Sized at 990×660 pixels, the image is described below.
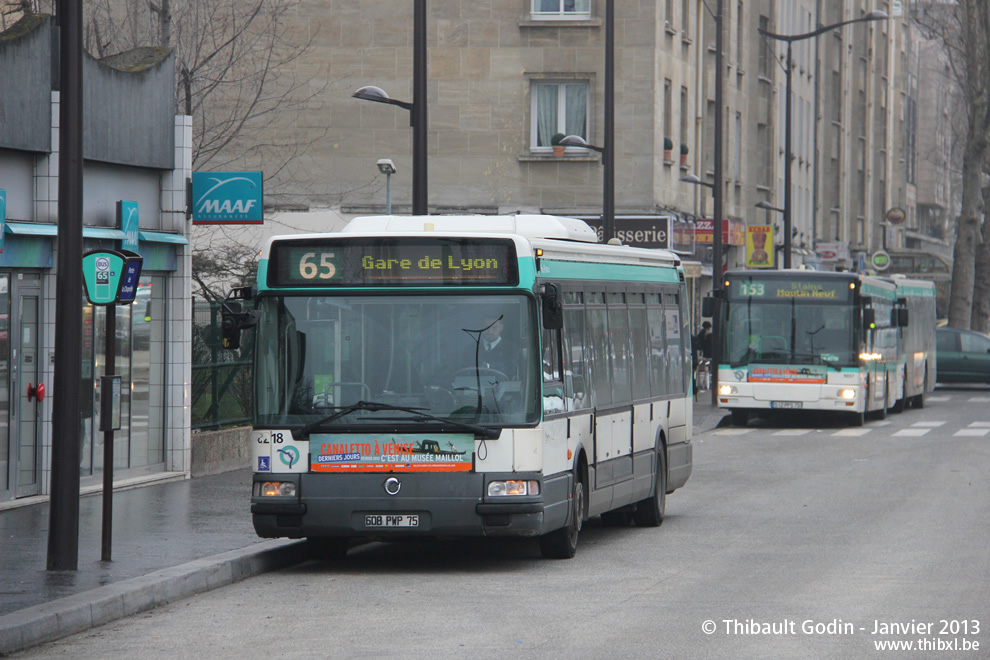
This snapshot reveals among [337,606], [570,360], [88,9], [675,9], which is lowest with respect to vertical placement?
[337,606]

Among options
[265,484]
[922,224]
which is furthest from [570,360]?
[922,224]

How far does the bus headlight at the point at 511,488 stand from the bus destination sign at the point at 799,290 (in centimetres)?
1884

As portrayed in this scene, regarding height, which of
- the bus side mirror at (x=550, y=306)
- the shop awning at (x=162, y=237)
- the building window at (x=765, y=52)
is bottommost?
the bus side mirror at (x=550, y=306)

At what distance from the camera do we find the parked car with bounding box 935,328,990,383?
147 feet

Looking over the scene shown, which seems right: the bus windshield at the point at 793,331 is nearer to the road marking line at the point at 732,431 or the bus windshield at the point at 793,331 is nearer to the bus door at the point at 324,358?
the road marking line at the point at 732,431

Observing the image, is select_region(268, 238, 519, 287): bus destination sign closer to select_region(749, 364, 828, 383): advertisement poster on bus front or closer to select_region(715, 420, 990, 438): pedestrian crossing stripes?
select_region(715, 420, 990, 438): pedestrian crossing stripes

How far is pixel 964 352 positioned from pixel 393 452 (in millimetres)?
35520

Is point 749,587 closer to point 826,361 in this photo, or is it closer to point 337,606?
point 337,606

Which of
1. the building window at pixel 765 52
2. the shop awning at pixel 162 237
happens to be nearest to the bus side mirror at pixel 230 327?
the shop awning at pixel 162 237

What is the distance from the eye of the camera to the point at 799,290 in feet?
99.0

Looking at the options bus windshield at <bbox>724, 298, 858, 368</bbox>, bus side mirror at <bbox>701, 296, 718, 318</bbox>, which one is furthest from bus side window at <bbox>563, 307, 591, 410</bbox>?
bus windshield at <bbox>724, 298, 858, 368</bbox>

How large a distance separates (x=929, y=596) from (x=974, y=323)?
47.9 meters

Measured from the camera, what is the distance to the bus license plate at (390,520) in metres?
12.0

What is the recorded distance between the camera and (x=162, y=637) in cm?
930
